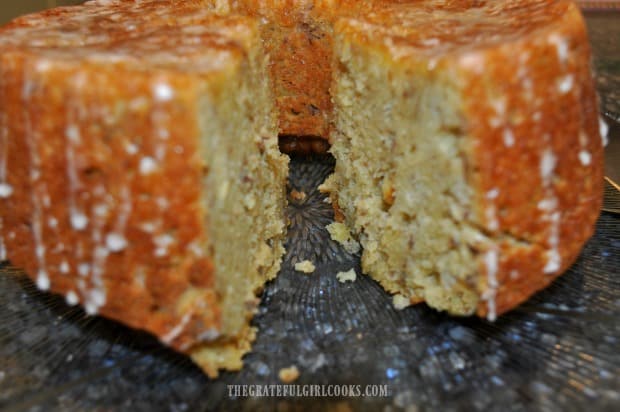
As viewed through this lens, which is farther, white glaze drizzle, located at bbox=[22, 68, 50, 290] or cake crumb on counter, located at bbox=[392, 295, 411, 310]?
cake crumb on counter, located at bbox=[392, 295, 411, 310]

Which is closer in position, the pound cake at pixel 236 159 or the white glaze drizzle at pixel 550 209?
the pound cake at pixel 236 159

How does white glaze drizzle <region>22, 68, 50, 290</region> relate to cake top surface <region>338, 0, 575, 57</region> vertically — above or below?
below

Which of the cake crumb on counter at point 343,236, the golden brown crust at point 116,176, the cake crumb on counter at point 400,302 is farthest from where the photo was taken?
the cake crumb on counter at point 343,236

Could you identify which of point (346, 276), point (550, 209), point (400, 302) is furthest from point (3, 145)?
point (550, 209)

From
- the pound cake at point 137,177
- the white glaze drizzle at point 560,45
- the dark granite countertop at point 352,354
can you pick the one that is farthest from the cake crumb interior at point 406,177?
the pound cake at point 137,177

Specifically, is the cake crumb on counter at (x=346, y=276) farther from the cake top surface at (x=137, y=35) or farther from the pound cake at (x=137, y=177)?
→ the cake top surface at (x=137, y=35)

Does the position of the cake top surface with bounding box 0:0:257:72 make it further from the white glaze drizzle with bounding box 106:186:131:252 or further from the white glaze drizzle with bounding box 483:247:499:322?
the white glaze drizzle with bounding box 483:247:499:322

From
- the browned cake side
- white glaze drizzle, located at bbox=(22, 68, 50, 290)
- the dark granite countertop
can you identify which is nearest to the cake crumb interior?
the browned cake side

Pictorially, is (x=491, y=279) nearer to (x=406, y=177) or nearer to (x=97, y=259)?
(x=406, y=177)
